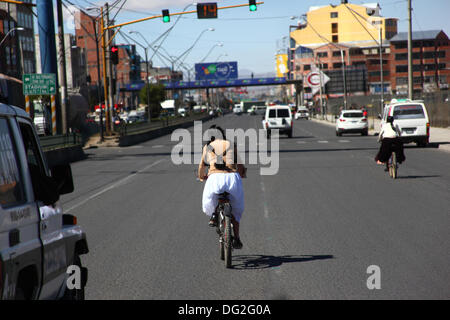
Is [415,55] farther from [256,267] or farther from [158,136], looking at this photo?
[256,267]

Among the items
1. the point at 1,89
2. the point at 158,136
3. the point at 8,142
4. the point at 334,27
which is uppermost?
the point at 334,27

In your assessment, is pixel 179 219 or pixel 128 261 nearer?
pixel 128 261

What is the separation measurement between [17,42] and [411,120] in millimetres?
77335

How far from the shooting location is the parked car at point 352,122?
46688mm

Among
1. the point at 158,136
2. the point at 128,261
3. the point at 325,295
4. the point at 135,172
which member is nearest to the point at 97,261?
the point at 128,261

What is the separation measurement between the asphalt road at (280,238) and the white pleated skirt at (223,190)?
67 cm

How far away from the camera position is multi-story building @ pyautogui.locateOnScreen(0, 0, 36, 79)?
3511 inches

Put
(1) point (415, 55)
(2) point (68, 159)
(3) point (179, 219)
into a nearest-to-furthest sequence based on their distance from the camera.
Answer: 1. (3) point (179, 219)
2. (2) point (68, 159)
3. (1) point (415, 55)

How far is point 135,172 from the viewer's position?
953 inches

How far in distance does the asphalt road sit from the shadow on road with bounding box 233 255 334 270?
0.01 meters

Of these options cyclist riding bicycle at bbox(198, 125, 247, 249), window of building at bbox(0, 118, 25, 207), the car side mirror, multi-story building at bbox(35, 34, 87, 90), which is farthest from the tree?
window of building at bbox(0, 118, 25, 207)

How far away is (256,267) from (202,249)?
1.35m

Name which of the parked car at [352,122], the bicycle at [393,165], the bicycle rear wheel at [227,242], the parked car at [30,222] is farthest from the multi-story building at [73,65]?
the parked car at [30,222]

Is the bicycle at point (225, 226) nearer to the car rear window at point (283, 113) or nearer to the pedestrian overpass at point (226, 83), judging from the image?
the car rear window at point (283, 113)
